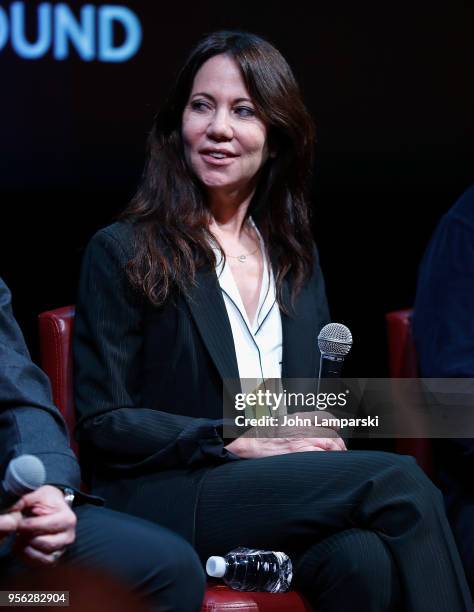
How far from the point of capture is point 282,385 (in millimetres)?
2758

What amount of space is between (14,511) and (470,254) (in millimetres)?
1422

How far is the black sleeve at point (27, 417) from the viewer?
2070 millimetres

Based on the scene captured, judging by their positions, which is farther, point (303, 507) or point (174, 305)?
point (174, 305)

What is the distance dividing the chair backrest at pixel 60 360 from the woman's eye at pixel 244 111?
26.6 inches

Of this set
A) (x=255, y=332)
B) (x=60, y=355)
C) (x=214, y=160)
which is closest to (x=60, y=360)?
(x=60, y=355)

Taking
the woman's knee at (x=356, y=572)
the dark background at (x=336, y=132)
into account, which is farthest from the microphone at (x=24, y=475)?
the dark background at (x=336, y=132)

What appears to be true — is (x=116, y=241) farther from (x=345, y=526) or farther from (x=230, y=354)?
(x=345, y=526)

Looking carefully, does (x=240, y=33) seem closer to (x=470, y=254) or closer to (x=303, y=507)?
(x=470, y=254)

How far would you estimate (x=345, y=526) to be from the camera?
7.65 ft

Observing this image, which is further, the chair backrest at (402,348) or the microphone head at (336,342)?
the chair backrest at (402,348)

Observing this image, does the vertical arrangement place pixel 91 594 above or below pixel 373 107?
below

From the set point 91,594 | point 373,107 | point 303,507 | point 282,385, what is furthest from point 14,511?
point 373,107

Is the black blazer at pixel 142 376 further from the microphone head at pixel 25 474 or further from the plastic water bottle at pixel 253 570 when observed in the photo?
the microphone head at pixel 25 474

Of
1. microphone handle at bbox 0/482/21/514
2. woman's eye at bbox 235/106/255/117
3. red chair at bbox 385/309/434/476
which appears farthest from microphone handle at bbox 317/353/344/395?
microphone handle at bbox 0/482/21/514
